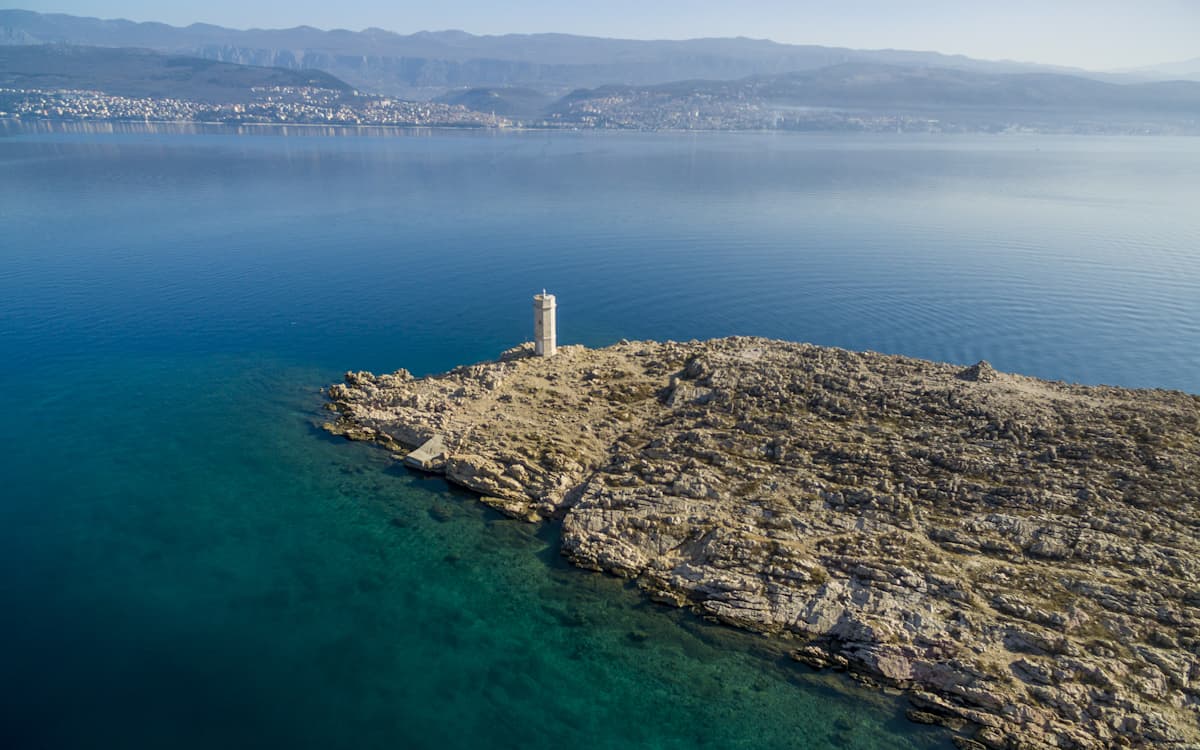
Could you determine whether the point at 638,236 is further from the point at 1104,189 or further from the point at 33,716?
the point at 1104,189

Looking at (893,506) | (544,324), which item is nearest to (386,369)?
(544,324)

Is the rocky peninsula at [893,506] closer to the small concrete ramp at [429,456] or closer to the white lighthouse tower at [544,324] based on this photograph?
the small concrete ramp at [429,456]

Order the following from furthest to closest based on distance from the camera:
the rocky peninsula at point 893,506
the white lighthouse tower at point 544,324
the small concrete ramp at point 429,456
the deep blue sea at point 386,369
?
the white lighthouse tower at point 544,324 → the small concrete ramp at point 429,456 → the deep blue sea at point 386,369 → the rocky peninsula at point 893,506

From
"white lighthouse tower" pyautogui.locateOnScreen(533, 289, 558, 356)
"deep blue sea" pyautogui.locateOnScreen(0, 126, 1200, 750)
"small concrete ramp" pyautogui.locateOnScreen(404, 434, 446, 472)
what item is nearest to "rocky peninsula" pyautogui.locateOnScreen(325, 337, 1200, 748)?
"small concrete ramp" pyautogui.locateOnScreen(404, 434, 446, 472)

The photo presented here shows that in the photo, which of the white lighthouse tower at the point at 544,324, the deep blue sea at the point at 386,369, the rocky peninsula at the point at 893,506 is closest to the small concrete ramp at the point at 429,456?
the rocky peninsula at the point at 893,506

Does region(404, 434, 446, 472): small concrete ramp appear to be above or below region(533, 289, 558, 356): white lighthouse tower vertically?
below

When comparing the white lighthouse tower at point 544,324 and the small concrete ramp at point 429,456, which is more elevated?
the white lighthouse tower at point 544,324

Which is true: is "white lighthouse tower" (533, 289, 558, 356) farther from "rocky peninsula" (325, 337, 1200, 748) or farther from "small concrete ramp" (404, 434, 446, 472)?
"small concrete ramp" (404, 434, 446, 472)
